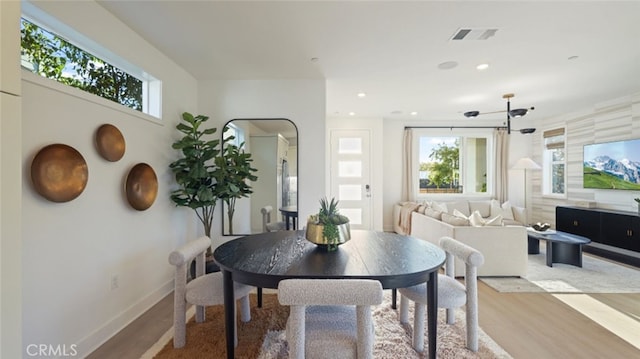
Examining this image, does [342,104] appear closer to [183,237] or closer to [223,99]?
[223,99]

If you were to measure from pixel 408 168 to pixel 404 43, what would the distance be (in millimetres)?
3952

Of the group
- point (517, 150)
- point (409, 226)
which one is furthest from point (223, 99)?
point (517, 150)

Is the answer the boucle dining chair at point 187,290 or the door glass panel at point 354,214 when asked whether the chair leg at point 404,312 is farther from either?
the door glass panel at point 354,214

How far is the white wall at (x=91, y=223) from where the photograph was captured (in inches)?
66.1

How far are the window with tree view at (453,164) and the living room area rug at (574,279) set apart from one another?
108 inches

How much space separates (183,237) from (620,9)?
462 cm

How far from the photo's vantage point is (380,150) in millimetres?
6160

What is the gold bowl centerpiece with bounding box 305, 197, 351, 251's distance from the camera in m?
1.87

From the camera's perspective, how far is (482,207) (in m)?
5.88

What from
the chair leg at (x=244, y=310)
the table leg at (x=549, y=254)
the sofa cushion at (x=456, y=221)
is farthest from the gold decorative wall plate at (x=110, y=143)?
the table leg at (x=549, y=254)

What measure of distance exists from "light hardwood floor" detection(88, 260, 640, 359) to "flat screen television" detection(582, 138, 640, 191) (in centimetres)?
249

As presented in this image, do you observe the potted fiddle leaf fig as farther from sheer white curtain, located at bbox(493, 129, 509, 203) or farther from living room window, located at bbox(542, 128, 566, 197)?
living room window, located at bbox(542, 128, 566, 197)

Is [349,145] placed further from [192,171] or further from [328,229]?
[328,229]

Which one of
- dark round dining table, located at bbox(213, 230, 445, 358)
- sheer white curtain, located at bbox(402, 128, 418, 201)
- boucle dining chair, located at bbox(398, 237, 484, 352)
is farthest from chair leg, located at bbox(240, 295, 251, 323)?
sheer white curtain, located at bbox(402, 128, 418, 201)
